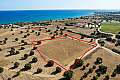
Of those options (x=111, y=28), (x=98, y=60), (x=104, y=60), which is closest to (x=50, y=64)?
(x=98, y=60)

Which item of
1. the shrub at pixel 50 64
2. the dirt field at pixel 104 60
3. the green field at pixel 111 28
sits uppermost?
the shrub at pixel 50 64

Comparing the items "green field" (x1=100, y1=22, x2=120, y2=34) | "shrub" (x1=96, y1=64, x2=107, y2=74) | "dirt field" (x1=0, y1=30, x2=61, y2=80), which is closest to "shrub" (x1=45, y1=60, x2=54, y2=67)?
"dirt field" (x1=0, y1=30, x2=61, y2=80)

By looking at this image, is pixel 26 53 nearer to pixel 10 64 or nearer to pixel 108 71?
pixel 10 64

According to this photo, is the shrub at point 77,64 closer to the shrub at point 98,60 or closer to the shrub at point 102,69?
the shrub at point 98,60

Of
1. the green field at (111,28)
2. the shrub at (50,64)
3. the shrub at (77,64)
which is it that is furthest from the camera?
the green field at (111,28)

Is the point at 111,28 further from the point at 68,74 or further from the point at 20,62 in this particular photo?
the point at 68,74

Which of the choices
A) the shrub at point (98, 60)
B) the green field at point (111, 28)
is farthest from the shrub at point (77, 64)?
the green field at point (111, 28)

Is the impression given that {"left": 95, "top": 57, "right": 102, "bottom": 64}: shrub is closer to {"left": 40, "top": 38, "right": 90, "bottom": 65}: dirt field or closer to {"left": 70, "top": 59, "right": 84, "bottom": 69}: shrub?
{"left": 70, "top": 59, "right": 84, "bottom": 69}: shrub

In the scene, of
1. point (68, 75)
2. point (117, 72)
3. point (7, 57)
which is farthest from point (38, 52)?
point (117, 72)
